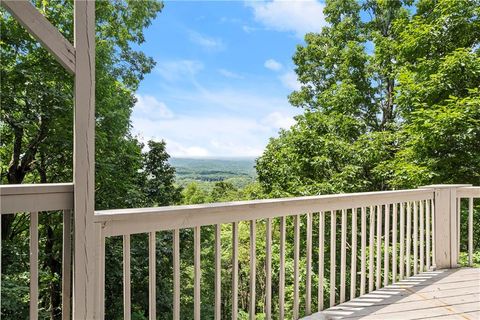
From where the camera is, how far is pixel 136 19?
1380cm

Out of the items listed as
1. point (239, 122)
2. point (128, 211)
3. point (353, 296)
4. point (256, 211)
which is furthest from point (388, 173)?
point (239, 122)

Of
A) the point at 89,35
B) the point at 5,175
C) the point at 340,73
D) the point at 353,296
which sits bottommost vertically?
the point at 353,296

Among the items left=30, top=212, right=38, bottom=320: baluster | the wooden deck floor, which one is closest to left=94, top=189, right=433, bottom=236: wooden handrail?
left=30, top=212, right=38, bottom=320: baluster

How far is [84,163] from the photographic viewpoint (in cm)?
137

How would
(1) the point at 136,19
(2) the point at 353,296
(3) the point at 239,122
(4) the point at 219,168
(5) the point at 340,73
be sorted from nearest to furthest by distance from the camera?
(2) the point at 353,296
(5) the point at 340,73
(1) the point at 136,19
(4) the point at 219,168
(3) the point at 239,122

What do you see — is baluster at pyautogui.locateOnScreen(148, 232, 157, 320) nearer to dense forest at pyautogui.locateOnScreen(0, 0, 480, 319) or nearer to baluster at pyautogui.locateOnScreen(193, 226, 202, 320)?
baluster at pyautogui.locateOnScreen(193, 226, 202, 320)

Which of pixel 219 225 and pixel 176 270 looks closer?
pixel 176 270

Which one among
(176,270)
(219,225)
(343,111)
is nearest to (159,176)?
(343,111)

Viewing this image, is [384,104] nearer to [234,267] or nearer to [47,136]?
[47,136]

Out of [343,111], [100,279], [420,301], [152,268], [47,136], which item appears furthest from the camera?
[343,111]

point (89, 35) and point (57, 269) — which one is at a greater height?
point (89, 35)

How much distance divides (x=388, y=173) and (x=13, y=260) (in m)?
8.78

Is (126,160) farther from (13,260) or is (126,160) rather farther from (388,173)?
(388,173)

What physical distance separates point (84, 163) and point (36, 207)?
228mm
